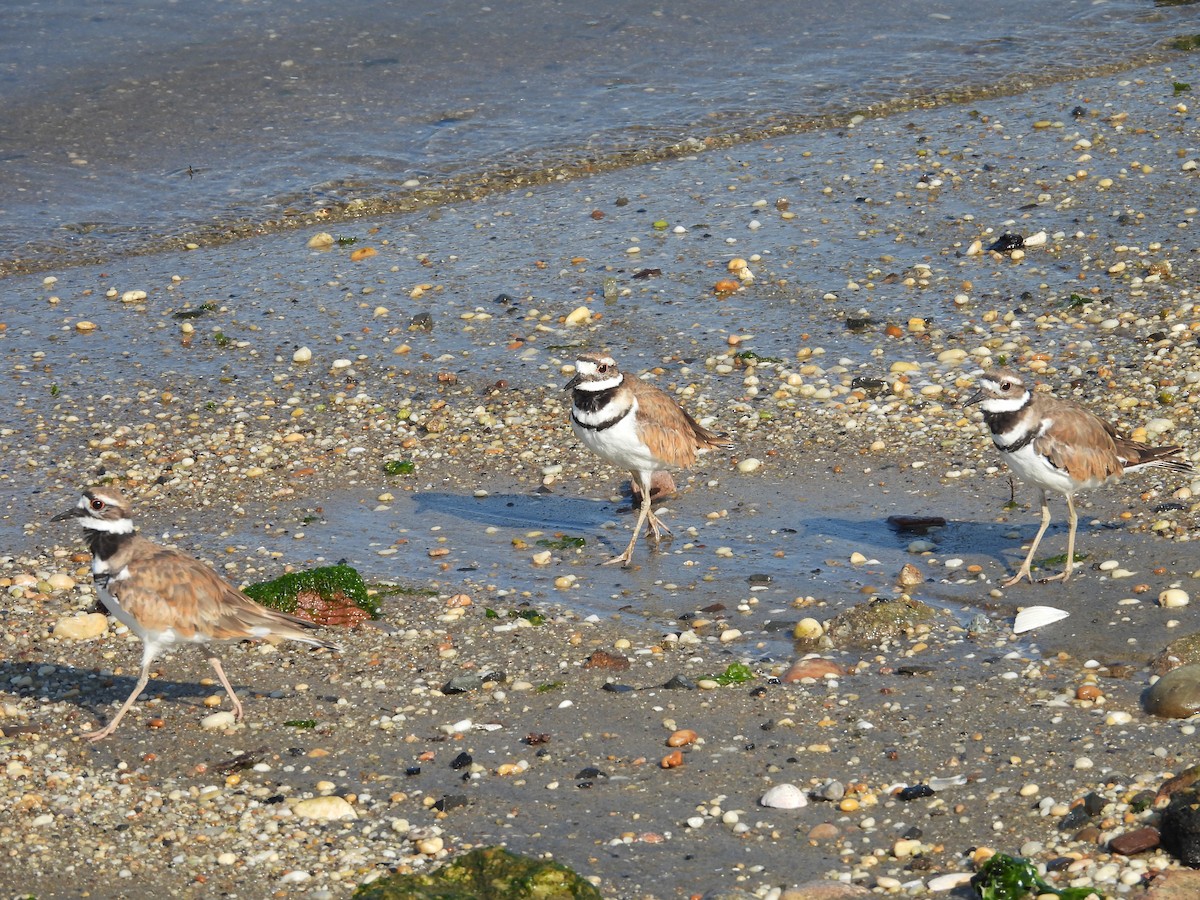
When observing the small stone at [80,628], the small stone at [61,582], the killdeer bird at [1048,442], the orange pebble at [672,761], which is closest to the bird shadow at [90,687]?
the small stone at [80,628]

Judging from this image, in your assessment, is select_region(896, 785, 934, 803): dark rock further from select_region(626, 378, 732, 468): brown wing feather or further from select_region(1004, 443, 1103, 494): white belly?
select_region(626, 378, 732, 468): brown wing feather

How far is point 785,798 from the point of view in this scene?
6.11 meters

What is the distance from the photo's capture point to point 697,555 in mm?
8750

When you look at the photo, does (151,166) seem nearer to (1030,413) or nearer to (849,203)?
(849,203)

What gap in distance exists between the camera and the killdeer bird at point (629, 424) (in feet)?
28.9

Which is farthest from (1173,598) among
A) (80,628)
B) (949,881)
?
(80,628)

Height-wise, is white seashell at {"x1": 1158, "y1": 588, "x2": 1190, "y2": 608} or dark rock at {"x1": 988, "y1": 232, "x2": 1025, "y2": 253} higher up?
dark rock at {"x1": 988, "y1": 232, "x2": 1025, "y2": 253}

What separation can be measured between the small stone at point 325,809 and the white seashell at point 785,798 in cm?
177

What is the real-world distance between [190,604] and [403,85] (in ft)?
41.8

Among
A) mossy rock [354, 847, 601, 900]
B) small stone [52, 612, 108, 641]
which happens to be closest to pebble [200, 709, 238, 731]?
small stone [52, 612, 108, 641]

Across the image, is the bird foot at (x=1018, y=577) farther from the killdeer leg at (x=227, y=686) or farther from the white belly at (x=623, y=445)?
the killdeer leg at (x=227, y=686)

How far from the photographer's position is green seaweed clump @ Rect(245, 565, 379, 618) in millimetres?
8047

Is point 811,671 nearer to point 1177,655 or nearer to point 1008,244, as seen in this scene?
point 1177,655

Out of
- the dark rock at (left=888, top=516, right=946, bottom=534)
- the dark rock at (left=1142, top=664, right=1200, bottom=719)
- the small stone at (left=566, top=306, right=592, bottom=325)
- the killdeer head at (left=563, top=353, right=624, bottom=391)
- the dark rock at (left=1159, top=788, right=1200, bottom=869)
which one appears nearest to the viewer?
the dark rock at (left=1159, top=788, right=1200, bottom=869)
